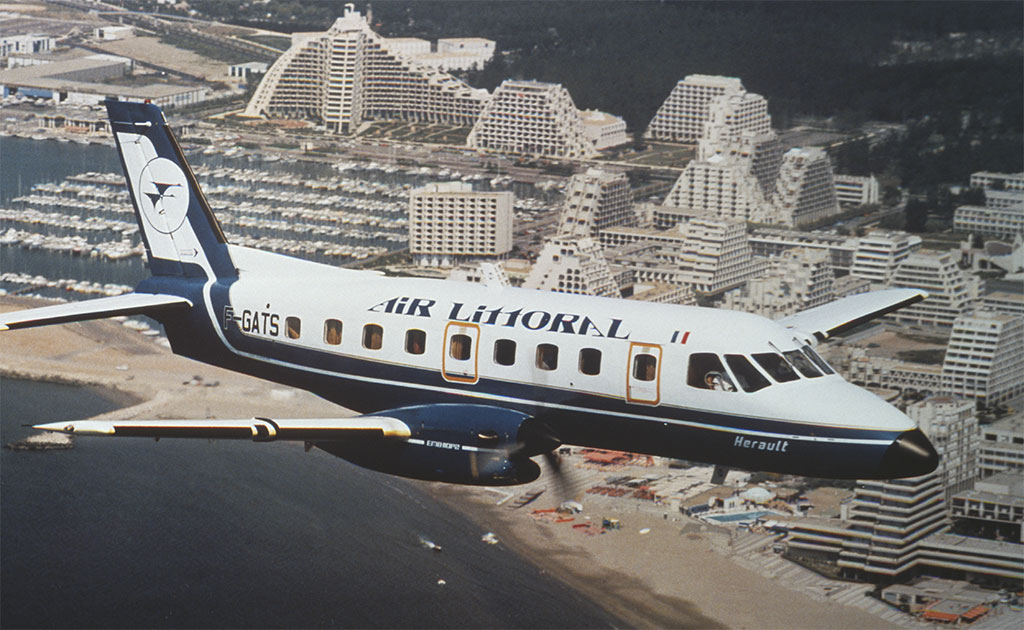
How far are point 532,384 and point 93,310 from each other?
6.30 meters

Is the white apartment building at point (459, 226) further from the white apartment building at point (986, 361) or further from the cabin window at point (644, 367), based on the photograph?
the cabin window at point (644, 367)

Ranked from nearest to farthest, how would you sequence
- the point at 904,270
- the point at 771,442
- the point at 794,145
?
1. the point at 771,442
2. the point at 904,270
3. the point at 794,145

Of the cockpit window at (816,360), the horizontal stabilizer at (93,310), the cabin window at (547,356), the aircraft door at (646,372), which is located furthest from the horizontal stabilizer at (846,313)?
the horizontal stabilizer at (93,310)

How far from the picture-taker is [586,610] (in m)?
50.6

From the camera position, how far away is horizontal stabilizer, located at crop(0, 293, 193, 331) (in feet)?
66.5

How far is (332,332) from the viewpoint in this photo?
20.9 meters

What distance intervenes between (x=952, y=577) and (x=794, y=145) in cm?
6188

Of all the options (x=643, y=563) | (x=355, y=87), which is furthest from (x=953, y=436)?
(x=355, y=87)

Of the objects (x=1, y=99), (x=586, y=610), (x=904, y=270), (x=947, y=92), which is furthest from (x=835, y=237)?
(x=1, y=99)

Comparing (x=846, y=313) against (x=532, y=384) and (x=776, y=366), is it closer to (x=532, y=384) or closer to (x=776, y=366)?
(x=776, y=366)

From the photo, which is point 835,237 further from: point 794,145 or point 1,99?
point 1,99

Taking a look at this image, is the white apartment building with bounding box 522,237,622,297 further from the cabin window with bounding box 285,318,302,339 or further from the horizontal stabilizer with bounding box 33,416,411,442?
the horizontal stabilizer with bounding box 33,416,411,442

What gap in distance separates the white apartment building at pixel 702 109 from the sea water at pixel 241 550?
5917 centimetres

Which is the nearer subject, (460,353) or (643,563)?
(460,353)
